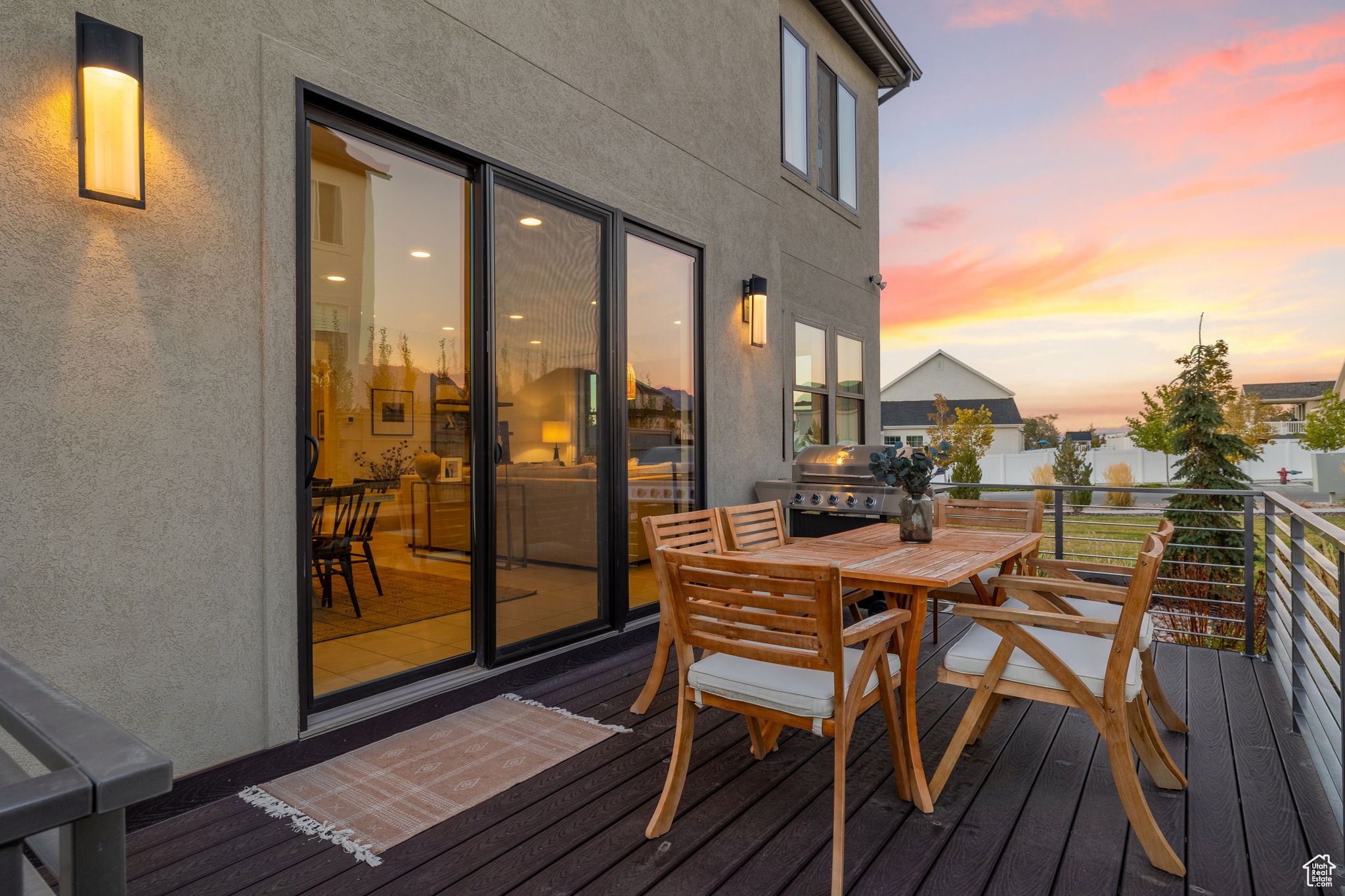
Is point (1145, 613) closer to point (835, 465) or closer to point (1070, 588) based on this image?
point (1070, 588)

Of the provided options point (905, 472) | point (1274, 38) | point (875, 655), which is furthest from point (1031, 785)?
point (1274, 38)

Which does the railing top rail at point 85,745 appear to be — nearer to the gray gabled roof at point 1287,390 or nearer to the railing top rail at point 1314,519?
the railing top rail at point 1314,519

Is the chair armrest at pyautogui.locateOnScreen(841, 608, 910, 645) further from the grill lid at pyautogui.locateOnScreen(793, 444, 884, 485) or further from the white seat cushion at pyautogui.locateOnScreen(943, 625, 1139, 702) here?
the grill lid at pyautogui.locateOnScreen(793, 444, 884, 485)

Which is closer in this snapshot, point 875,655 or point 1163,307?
point 875,655

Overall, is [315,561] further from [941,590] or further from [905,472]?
[941,590]

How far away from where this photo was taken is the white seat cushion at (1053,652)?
2.06 meters

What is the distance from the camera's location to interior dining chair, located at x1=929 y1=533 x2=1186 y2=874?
1950 millimetres

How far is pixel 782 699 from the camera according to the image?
1919 mm

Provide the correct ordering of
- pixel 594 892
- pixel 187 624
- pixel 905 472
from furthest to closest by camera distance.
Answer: pixel 905 472, pixel 187 624, pixel 594 892

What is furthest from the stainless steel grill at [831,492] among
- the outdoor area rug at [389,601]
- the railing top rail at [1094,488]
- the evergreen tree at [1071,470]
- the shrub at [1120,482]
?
the shrub at [1120,482]

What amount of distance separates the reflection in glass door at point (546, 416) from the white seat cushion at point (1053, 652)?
2109 mm

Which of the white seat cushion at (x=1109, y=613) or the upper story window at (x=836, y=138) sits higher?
the upper story window at (x=836, y=138)

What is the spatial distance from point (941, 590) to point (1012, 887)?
1748 millimetres

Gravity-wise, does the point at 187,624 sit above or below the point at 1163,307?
below
